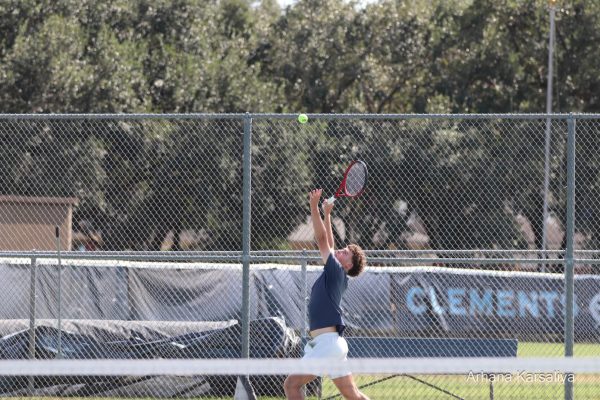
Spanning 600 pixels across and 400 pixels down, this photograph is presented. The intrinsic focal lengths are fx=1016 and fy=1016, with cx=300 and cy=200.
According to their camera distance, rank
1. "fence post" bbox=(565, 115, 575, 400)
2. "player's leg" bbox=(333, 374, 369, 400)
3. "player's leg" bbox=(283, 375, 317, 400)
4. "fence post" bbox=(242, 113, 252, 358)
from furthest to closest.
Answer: "fence post" bbox=(242, 113, 252, 358) < "fence post" bbox=(565, 115, 575, 400) < "player's leg" bbox=(283, 375, 317, 400) < "player's leg" bbox=(333, 374, 369, 400)

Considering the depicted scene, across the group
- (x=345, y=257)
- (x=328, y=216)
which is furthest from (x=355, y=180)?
(x=345, y=257)

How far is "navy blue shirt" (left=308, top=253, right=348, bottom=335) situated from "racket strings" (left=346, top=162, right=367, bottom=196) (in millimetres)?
844

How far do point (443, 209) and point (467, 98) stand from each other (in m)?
10.5

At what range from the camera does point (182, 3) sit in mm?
29797

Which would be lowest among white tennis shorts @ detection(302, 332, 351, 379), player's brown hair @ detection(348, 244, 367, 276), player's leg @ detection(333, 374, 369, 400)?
player's leg @ detection(333, 374, 369, 400)

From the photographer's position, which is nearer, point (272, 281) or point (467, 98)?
point (272, 281)

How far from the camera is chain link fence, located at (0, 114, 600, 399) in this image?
10453mm

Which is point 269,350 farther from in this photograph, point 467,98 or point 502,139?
point 467,98

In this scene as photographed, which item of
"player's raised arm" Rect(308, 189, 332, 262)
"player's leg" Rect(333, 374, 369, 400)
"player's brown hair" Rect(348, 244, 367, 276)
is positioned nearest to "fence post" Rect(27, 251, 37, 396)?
"player's raised arm" Rect(308, 189, 332, 262)

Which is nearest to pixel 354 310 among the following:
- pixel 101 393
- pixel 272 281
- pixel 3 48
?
pixel 272 281

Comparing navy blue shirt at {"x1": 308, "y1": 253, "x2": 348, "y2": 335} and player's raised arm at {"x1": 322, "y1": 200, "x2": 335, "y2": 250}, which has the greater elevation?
player's raised arm at {"x1": 322, "y1": 200, "x2": 335, "y2": 250}

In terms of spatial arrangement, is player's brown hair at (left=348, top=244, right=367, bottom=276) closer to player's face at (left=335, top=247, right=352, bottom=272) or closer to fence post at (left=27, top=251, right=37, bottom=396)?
player's face at (left=335, top=247, right=352, bottom=272)

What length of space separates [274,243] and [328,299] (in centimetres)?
1107

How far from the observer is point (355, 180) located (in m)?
8.64
